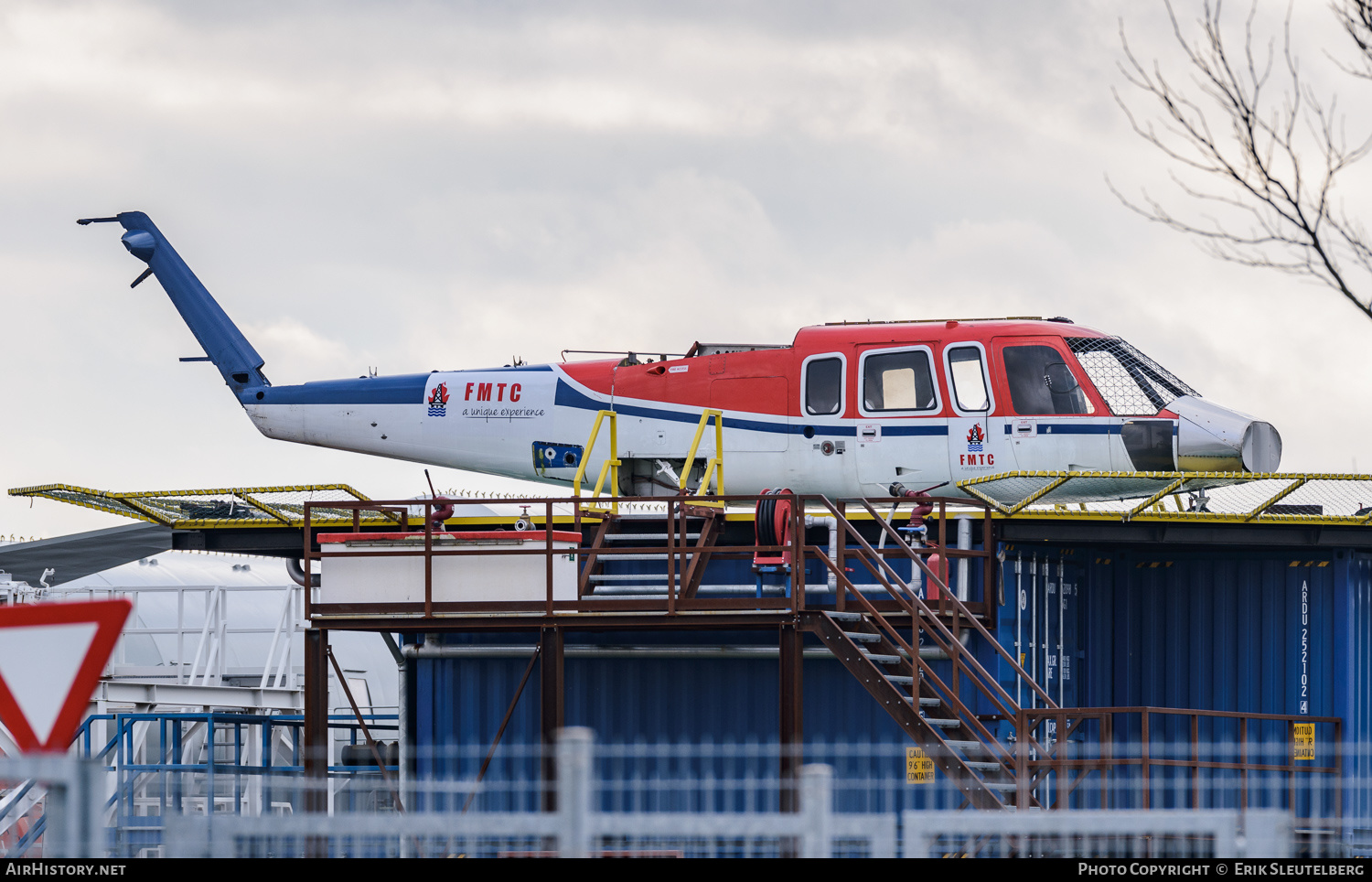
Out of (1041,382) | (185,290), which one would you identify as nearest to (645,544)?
(1041,382)

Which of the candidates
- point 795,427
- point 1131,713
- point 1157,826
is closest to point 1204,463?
point 1131,713

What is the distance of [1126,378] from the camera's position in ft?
70.4

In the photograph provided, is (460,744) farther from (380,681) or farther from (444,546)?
(380,681)

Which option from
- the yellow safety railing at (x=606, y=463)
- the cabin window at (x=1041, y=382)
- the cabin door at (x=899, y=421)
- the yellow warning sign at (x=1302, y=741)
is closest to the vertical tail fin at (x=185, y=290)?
the yellow safety railing at (x=606, y=463)

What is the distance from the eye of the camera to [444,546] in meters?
18.8

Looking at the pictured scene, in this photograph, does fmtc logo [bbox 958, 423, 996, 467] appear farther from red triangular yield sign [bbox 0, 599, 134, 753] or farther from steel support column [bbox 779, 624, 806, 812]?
red triangular yield sign [bbox 0, 599, 134, 753]

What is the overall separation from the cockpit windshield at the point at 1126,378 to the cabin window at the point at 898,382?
1.86 m

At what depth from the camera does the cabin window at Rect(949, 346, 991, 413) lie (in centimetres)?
2155

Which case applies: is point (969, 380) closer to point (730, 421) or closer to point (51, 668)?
point (730, 421)

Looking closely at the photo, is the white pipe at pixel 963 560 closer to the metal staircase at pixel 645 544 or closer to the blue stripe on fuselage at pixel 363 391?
the metal staircase at pixel 645 544

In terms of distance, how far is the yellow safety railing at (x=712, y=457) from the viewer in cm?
2141

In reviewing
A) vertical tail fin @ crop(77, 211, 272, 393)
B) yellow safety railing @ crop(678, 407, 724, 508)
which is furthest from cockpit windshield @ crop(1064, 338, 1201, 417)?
vertical tail fin @ crop(77, 211, 272, 393)

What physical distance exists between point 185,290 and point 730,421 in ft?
34.5
